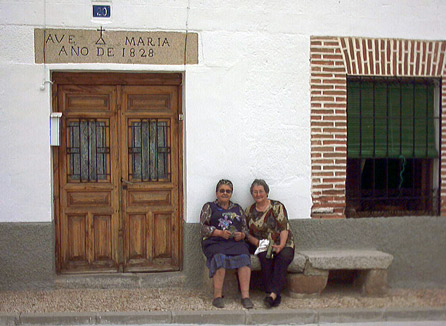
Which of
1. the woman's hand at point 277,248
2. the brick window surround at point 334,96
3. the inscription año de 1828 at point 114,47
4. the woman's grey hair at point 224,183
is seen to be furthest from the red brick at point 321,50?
the woman's hand at point 277,248

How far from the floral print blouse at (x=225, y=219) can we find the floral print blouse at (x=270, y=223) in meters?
0.13

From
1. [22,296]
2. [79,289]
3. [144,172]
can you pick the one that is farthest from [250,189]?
[22,296]

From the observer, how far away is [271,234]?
21.5 feet

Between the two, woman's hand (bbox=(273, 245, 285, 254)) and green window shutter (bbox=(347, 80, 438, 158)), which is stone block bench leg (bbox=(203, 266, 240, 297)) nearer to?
woman's hand (bbox=(273, 245, 285, 254))

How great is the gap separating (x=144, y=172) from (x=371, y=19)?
3.35 m

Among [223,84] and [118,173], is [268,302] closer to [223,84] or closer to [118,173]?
[118,173]

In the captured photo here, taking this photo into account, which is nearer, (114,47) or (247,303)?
(247,303)

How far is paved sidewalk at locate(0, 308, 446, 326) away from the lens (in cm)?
578

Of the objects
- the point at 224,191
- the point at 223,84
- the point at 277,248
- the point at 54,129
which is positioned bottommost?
the point at 277,248

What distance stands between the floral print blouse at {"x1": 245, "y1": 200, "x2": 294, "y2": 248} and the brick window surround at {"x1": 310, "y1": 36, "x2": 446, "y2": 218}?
61cm

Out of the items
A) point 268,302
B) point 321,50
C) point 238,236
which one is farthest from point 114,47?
point 268,302

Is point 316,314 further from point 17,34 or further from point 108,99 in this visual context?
point 17,34

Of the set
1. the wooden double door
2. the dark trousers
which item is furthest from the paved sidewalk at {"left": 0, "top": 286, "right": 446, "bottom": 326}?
the wooden double door

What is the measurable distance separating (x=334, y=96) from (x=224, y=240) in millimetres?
2234
